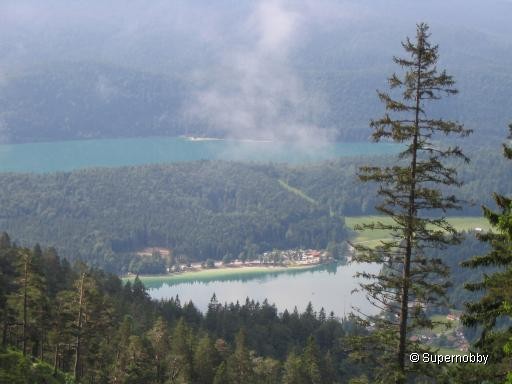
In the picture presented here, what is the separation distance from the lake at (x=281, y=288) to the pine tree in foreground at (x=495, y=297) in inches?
2846

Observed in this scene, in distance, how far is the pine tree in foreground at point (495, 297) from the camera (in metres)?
14.4

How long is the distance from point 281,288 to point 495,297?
89913mm

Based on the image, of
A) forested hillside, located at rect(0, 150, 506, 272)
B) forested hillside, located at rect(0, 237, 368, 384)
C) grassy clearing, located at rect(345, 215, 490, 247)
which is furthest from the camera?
forested hillside, located at rect(0, 150, 506, 272)

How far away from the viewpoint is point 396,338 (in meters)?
17.1

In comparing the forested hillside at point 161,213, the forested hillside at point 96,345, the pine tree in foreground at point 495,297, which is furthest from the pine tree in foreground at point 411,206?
the forested hillside at point 161,213

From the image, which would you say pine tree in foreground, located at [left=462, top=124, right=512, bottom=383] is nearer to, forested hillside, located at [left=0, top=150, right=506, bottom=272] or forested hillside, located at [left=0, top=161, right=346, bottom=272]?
forested hillside, located at [left=0, top=150, right=506, bottom=272]

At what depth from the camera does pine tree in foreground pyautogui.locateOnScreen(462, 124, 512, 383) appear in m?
14.4

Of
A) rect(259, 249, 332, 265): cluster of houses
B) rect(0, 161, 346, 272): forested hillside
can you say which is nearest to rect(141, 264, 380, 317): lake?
rect(259, 249, 332, 265): cluster of houses

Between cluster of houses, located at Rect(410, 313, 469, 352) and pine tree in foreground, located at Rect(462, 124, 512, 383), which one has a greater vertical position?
pine tree in foreground, located at Rect(462, 124, 512, 383)

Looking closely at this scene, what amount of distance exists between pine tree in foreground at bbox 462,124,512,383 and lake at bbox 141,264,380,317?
72.3m

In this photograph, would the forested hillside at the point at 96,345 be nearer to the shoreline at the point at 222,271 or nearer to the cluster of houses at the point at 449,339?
the cluster of houses at the point at 449,339

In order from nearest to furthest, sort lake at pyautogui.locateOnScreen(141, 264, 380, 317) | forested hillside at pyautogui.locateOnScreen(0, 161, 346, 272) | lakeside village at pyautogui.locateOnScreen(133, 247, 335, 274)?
lake at pyautogui.locateOnScreen(141, 264, 380, 317) < lakeside village at pyautogui.locateOnScreen(133, 247, 335, 274) < forested hillside at pyautogui.locateOnScreen(0, 161, 346, 272)

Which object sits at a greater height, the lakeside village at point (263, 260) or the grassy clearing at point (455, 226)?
the grassy clearing at point (455, 226)

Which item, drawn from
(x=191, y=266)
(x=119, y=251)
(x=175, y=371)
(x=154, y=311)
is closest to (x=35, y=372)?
(x=175, y=371)
